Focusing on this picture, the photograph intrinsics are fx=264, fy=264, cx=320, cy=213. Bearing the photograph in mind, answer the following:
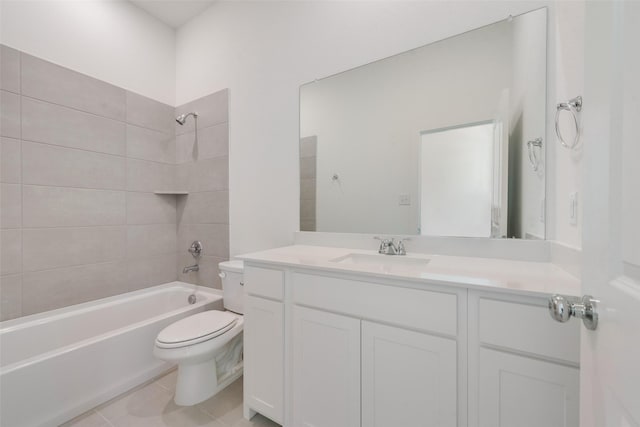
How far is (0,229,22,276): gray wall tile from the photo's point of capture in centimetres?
161

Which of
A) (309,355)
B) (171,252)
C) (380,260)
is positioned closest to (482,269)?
(380,260)

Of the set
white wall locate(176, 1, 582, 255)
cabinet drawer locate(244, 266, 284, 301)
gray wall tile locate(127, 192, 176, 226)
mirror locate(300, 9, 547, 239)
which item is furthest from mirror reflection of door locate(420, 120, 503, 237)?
gray wall tile locate(127, 192, 176, 226)

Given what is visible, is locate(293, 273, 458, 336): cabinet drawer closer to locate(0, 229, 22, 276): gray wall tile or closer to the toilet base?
the toilet base

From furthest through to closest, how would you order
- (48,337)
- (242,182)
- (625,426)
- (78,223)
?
1. (242,182)
2. (78,223)
3. (48,337)
4. (625,426)

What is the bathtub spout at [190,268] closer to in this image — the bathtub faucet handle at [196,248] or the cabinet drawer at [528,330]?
the bathtub faucet handle at [196,248]

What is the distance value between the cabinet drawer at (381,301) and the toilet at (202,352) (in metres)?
Result: 0.69

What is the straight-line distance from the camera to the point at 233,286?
1.95 metres

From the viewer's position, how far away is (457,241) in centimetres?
130

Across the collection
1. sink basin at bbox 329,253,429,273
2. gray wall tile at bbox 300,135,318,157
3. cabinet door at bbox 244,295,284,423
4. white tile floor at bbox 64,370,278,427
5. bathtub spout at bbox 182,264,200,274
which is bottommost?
white tile floor at bbox 64,370,278,427

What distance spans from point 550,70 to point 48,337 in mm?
3131

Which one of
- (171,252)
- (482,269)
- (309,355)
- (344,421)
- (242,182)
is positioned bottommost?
(344,421)

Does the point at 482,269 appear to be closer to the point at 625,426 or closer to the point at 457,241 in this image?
the point at 457,241

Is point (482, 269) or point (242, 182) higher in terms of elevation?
point (242, 182)

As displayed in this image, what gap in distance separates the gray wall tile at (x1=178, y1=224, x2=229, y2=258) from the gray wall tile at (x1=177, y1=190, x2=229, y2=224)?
0.05m
